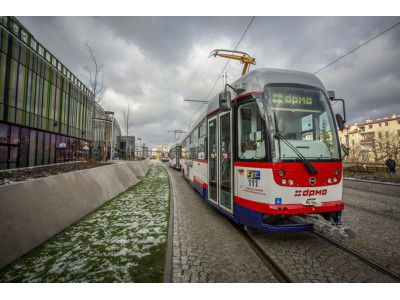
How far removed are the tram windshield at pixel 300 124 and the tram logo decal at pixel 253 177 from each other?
0.46m

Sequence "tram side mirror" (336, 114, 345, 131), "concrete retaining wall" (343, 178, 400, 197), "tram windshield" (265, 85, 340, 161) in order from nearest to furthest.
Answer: "tram windshield" (265, 85, 340, 161) → "tram side mirror" (336, 114, 345, 131) → "concrete retaining wall" (343, 178, 400, 197)

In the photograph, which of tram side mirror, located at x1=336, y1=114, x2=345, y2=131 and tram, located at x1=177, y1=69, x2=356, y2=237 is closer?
tram, located at x1=177, y1=69, x2=356, y2=237

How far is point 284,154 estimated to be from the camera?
361 centimetres

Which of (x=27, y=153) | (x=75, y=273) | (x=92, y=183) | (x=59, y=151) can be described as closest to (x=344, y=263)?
(x=75, y=273)

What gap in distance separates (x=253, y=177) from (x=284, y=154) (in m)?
0.74

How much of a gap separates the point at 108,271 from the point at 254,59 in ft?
33.4

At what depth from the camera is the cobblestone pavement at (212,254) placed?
2.71 metres

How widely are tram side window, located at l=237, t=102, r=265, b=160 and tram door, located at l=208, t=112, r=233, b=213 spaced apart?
1.28ft

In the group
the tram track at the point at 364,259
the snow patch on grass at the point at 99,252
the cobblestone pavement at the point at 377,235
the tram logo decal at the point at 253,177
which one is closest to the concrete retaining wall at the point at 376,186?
the cobblestone pavement at the point at 377,235

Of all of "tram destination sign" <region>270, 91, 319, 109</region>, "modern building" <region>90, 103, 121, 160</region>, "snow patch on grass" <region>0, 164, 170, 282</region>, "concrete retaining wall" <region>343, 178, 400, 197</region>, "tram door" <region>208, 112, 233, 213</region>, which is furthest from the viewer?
"modern building" <region>90, 103, 121, 160</region>

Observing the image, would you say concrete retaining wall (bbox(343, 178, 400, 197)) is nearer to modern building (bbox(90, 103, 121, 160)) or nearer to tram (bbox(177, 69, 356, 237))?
tram (bbox(177, 69, 356, 237))

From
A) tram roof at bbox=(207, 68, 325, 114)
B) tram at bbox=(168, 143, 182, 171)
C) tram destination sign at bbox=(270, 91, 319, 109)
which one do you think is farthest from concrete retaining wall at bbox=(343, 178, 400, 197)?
tram at bbox=(168, 143, 182, 171)

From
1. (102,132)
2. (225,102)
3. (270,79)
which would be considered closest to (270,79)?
(270,79)

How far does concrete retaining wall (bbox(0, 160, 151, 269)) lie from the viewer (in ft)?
9.68
